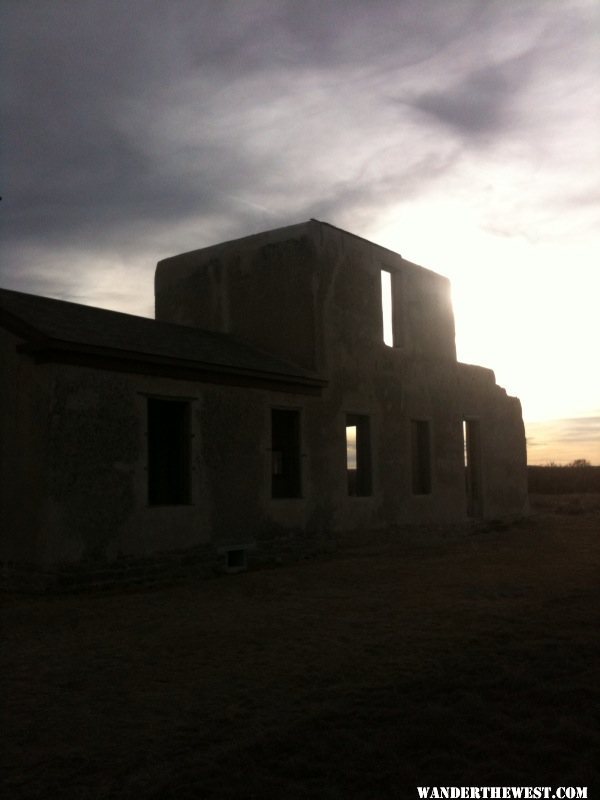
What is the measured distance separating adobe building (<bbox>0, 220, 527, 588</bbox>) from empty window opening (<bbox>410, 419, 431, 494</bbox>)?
1.4 inches

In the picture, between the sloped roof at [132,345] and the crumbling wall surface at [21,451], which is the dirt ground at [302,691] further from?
the sloped roof at [132,345]

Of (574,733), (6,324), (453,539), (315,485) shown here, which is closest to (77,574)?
(6,324)

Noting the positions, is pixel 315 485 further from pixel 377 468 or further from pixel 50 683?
pixel 50 683

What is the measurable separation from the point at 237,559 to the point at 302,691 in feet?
22.1

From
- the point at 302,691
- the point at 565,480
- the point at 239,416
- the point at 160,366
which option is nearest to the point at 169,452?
the point at 239,416

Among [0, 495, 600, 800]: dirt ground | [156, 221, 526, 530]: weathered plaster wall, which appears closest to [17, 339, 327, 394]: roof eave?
[156, 221, 526, 530]: weathered plaster wall

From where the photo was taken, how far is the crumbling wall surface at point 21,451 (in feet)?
29.7

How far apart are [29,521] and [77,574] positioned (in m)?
0.82

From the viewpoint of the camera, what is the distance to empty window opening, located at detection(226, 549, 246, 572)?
11483mm

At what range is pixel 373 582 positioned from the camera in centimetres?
979

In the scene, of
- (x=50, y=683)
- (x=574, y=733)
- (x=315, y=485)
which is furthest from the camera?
(x=315, y=485)

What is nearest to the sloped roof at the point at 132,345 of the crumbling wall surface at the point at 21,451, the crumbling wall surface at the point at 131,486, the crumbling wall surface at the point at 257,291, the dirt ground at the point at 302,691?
the crumbling wall surface at the point at 131,486

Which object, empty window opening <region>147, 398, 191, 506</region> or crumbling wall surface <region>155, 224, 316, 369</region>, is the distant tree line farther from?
empty window opening <region>147, 398, 191, 506</region>

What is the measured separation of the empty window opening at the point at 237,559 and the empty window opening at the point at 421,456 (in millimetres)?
5537
